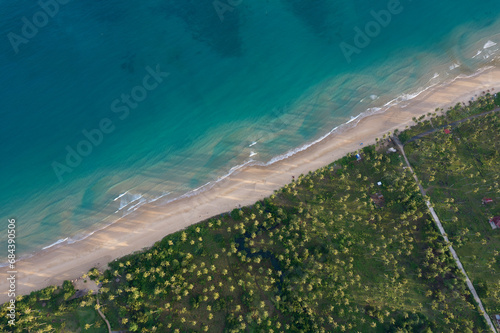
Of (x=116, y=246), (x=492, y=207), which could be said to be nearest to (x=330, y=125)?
(x=492, y=207)

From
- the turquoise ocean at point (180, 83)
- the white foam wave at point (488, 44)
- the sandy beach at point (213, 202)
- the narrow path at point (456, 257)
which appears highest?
the turquoise ocean at point (180, 83)

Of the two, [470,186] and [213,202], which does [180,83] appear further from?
[470,186]

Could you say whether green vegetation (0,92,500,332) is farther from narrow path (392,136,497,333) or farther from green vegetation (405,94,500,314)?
narrow path (392,136,497,333)

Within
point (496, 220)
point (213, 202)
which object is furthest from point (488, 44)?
point (213, 202)

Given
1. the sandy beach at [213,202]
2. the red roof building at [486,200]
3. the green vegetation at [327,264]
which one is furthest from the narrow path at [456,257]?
the sandy beach at [213,202]

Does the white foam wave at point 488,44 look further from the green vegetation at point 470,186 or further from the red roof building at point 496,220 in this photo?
the red roof building at point 496,220

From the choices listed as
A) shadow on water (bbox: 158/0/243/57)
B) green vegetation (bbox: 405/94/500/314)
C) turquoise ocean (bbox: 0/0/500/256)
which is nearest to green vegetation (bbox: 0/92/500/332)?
green vegetation (bbox: 405/94/500/314)
